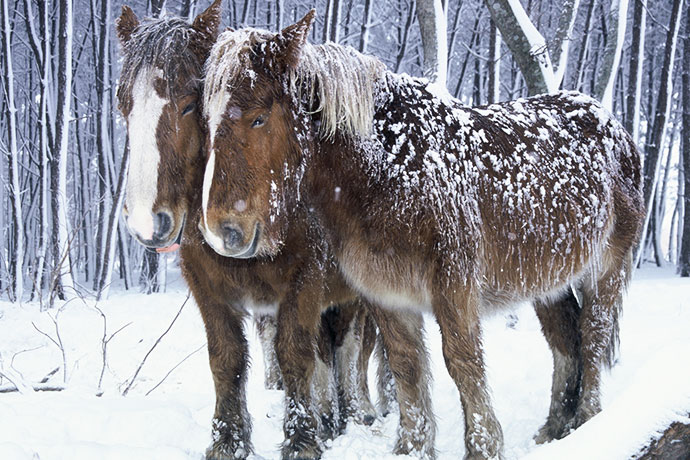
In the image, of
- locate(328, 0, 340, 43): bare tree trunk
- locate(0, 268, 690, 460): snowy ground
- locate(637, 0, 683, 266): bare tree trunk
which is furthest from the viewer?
locate(637, 0, 683, 266): bare tree trunk

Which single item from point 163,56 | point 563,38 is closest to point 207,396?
point 163,56

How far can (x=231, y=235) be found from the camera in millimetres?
2623

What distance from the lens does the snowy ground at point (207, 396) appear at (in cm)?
180

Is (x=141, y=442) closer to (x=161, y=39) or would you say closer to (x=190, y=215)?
(x=190, y=215)

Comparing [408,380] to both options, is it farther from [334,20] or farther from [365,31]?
[365,31]

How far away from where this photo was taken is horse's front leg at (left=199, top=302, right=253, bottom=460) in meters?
3.32

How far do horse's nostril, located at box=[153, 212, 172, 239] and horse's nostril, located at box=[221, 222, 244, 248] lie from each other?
0.46 m

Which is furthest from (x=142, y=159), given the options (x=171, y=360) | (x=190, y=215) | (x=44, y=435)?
(x=171, y=360)

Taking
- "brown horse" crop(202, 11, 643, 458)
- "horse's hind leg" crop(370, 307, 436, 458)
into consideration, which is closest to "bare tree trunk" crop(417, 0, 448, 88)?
"brown horse" crop(202, 11, 643, 458)

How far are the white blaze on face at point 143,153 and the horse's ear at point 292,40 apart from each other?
69 centimetres

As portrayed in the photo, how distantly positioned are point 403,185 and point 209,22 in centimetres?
164

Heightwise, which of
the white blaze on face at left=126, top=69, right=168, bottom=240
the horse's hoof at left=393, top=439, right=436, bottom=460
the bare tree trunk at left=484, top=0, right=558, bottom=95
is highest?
the bare tree trunk at left=484, top=0, right=558, bottom=95

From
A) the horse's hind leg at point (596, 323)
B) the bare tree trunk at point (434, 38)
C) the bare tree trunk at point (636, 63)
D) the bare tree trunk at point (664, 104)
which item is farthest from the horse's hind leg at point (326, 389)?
the bare tree trunk at point (664, 104)

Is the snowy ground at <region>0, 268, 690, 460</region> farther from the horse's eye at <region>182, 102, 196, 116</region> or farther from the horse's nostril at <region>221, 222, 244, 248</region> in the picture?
the horse's eye at <region>182, 102, 196, 116</region>
